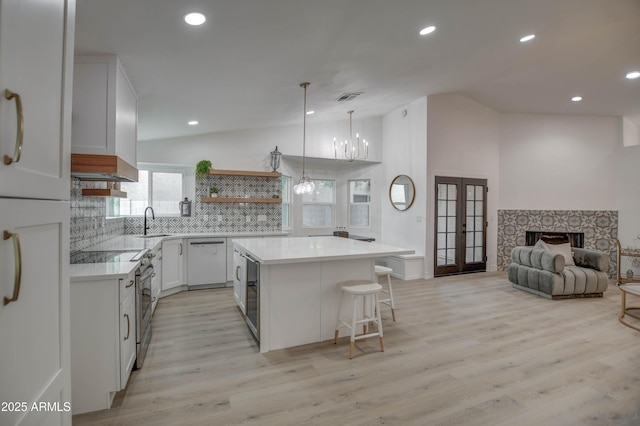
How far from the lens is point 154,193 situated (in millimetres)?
5234

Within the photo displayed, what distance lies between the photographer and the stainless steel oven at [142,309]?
2.48 meters

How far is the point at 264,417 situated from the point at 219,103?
345cm

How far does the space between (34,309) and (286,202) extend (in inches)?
220

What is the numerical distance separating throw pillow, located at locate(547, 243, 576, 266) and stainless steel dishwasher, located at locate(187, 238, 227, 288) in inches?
203

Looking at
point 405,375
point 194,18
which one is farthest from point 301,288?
point 194,18

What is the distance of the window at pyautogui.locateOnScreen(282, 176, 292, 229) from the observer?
6446 millimetres

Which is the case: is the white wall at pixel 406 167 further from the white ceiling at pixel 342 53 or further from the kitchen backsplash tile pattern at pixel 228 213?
the kitchen backsplash tile pattern at pixel 228 213

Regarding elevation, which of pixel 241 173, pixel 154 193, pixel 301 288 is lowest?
pixel 301 288

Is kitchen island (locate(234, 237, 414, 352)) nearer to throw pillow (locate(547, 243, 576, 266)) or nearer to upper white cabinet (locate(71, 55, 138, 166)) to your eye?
upper white cabinet (locate(71, 55, 138, 166))

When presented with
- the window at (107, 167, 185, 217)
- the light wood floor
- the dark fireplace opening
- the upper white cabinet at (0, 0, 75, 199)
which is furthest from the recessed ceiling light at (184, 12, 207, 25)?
the dark fireplace opening

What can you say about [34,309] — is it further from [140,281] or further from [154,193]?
[154,193]

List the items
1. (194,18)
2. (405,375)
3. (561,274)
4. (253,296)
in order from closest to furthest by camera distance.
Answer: (194,18), (405,375), (253,296), (561,274)

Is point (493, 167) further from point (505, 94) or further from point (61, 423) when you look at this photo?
point (61, 423)

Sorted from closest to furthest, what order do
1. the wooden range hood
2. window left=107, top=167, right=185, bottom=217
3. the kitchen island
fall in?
the wooden range hood < the kitchen island < window left=107, top=167, right=185, bottom=217
